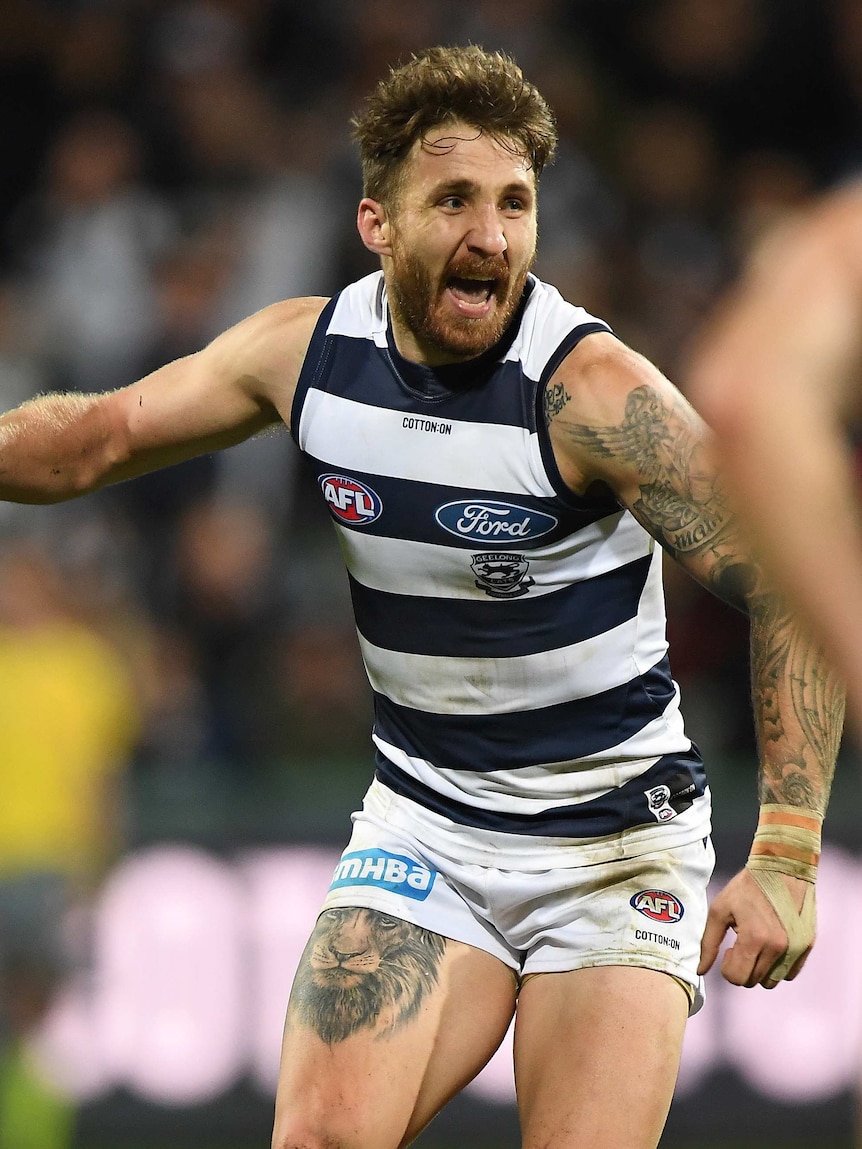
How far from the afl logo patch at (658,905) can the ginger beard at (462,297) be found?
4.08ft

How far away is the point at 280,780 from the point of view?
803 centimetres

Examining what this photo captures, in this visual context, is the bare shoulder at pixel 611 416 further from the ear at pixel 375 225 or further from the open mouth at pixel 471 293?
the ear at pixel 375 225

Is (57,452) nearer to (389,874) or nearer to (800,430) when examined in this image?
(389,874)

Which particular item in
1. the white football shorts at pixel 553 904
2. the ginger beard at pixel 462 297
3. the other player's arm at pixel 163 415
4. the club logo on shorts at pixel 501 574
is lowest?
the white football shorts at pixel 553 904

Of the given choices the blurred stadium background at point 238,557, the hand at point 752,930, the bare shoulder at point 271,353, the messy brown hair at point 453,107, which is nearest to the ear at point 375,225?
the messy brown hair at point 453,107

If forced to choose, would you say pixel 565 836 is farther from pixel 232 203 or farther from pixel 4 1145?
pixel 232 203

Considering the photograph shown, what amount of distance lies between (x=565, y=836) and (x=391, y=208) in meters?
1.47

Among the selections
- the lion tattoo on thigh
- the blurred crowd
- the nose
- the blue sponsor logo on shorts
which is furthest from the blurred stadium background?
the nose

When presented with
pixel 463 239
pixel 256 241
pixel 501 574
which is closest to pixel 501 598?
pixel 501 574

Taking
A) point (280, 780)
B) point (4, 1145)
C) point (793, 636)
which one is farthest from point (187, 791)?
point (793, 636)

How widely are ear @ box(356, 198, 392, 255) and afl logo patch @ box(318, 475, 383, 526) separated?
0.55m

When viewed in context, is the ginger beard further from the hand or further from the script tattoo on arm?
the hand

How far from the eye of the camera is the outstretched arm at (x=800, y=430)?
1820 millimetres

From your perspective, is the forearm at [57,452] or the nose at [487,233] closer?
the nose at [487,233]
